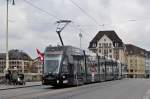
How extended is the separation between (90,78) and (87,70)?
235 centimetres

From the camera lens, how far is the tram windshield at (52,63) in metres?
37.5

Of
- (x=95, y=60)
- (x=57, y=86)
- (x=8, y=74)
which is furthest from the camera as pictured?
(x=95, y=60)

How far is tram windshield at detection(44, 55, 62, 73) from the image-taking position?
37.5 meters

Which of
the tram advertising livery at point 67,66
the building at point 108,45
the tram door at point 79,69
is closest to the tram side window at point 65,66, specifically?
the tram advertising livery at point 67,66

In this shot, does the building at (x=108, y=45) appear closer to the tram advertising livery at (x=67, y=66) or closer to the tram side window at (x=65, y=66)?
the tram advertising livery at (x=67, y=66)

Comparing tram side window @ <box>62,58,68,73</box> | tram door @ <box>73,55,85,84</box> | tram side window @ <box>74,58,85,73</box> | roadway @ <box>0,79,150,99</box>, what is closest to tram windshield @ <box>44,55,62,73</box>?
tram side window @ <box>62,58,68,73</box>

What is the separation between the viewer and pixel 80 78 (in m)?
42.9

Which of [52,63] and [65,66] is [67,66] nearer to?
[65,66]

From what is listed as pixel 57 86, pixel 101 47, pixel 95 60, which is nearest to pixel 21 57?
pixel 101 47

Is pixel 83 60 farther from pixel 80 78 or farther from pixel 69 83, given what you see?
pixel 69 83

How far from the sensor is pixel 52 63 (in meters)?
37.8

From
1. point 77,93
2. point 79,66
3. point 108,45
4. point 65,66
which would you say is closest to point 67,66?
point 65,66

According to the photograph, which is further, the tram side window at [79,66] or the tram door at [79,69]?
the tram side window at [79,66]

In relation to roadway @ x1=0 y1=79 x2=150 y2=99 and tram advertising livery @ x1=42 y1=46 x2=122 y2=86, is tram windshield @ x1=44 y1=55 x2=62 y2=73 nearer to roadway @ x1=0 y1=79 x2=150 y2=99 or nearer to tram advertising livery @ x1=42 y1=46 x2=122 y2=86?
tram advertising livery @ x1=42 y1=46 x2=122 y2=86
